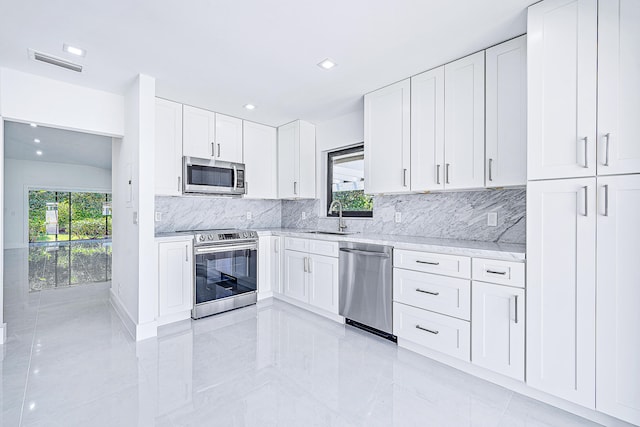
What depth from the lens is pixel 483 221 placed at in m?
2.58

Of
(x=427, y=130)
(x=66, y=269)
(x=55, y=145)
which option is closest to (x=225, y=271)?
(x=427, y=130)

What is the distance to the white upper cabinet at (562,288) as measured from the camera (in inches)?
63.1

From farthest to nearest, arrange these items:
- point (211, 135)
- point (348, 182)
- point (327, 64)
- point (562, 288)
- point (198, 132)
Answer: point (348, 182), point (211, 135), point (198, 132), point (327, 64), point (562, 288)

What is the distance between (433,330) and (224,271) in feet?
7.77

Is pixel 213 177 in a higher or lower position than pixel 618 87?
lower

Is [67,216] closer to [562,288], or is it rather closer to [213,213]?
[213,213]

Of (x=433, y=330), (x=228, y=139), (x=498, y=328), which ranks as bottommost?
(x=433, y=330)

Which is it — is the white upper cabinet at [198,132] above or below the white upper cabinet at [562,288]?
above

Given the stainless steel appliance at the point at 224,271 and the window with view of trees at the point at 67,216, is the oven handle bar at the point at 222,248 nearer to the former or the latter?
the stainless steel appliance at the point at 224,271

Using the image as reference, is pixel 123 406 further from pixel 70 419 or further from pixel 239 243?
pixel 239 243

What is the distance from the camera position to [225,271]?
3.47 m

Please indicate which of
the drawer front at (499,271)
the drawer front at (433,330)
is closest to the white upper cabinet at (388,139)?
the drawer front at (499,271)

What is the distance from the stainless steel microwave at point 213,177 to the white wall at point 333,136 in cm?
111

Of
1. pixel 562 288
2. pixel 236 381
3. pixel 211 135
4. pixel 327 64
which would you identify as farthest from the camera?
pixel 211 135
